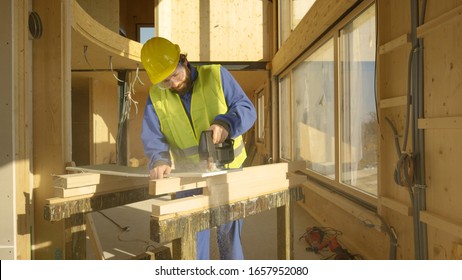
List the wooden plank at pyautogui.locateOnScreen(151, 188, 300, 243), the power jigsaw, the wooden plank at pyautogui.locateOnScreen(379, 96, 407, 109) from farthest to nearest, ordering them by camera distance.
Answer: the wooden plank at pyautogui.locateOnScreen(379, 96, 407, 109)
the power jigsaw
the wooden plank at pyautogui.locateOnScreen(151, 188, 300, 243)

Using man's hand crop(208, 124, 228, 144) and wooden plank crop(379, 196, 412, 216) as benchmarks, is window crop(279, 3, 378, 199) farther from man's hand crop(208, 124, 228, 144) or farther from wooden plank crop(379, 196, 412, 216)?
man's hand crop(208, 124, 228, 144)

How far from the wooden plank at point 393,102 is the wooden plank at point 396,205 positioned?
2.48 ft

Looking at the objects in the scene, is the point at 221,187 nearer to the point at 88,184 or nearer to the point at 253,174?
the point at 253,174

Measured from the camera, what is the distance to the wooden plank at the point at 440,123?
1.91 metres

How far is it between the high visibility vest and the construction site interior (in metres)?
0.43

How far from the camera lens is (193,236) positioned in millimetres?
1523

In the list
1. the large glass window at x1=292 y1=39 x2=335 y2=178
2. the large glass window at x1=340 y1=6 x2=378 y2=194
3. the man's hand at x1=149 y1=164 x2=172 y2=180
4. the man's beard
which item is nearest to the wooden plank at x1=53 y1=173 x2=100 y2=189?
the man's hand at x1=149 y1=164 x2=172 y2=180

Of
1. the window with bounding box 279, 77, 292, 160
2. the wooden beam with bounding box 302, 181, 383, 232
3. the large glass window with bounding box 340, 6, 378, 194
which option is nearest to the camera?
the wooden beam with bounding box 302, 181, 383, 232

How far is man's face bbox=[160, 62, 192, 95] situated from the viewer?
83.4 inches

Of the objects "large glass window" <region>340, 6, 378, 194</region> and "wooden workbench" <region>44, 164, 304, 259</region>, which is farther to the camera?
"large glass window" <region>340, 6, 378, 194</region>

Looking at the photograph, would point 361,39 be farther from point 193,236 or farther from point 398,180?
point 193,236

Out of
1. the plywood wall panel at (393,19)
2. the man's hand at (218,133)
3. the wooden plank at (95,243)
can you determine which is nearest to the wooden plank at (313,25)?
the plywood wall panel at (393,19)

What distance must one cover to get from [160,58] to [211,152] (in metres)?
0.71

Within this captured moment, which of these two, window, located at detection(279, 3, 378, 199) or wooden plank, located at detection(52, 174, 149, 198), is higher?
window, located at detection(279, 3, 378, 199)
